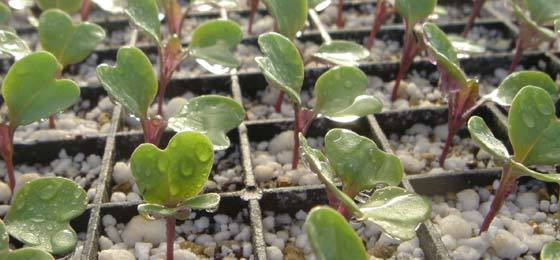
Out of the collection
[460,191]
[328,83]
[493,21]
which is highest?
[328,83]

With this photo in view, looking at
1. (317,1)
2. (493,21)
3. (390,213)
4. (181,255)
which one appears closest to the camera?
(390,213)

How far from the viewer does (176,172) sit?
86 cm

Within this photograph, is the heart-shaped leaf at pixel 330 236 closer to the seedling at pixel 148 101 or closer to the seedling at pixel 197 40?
the seedling at pixel 148 101

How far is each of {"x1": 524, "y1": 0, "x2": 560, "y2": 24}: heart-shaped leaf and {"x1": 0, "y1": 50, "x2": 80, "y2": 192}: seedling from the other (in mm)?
869

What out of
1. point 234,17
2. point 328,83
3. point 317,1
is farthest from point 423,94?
point 234,17

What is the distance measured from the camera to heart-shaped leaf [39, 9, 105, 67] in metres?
1.21

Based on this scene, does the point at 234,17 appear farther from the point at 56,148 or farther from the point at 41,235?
the point at 41,235

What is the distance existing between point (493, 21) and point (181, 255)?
3.76 ft

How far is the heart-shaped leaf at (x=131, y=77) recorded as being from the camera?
3.34 feet

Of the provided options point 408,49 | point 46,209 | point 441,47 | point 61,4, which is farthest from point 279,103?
point 46,209

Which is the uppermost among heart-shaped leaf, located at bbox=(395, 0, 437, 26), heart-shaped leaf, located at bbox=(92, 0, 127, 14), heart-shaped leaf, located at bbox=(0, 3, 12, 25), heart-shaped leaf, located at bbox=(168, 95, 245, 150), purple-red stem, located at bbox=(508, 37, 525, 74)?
heart-shaped leaf, located at bbox=(0, 3, 12, 25)

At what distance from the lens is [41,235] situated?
0.86m

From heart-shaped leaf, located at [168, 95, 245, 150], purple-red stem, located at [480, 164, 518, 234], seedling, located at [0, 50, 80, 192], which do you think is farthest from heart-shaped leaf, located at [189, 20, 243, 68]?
purple-red stem, located at [480, 164, 518, 234]

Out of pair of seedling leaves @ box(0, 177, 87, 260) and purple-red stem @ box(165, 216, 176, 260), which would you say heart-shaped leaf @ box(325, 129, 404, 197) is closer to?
purple-red stem @ box(165, 216, 176, 260)
